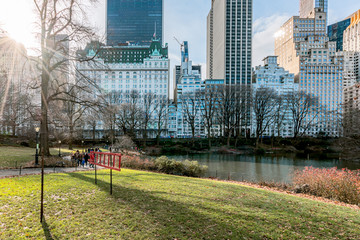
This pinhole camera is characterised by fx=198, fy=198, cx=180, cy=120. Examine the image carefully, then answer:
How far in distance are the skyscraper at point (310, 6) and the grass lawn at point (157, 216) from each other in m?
156

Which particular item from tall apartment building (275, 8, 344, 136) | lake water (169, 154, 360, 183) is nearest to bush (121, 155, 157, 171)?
lake water (169, 154, 360, 183)

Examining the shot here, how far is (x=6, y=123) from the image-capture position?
32406 mm

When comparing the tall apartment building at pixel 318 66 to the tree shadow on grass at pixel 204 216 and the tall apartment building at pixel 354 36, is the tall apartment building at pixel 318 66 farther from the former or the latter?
the tree shadow on grass at pixel 204 216

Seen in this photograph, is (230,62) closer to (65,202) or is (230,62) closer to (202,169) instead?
(202,169)

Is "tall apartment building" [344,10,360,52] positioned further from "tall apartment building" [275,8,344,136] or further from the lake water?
the lake water

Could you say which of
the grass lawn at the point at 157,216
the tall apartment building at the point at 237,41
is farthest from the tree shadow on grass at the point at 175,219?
the tall apartment building at the point at 237,41

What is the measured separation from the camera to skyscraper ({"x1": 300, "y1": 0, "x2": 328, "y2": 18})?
127219mm

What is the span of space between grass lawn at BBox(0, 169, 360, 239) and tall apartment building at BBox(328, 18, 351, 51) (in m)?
218

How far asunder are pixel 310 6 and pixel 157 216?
561ft

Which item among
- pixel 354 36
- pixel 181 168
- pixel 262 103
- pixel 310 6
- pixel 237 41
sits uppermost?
pixel 310 6

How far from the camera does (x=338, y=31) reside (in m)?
178

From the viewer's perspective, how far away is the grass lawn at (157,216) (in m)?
5.13

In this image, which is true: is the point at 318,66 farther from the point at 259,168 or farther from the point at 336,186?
the point at 336,186

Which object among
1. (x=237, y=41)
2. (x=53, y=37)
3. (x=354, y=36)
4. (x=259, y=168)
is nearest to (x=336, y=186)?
(x=259, y=168)
